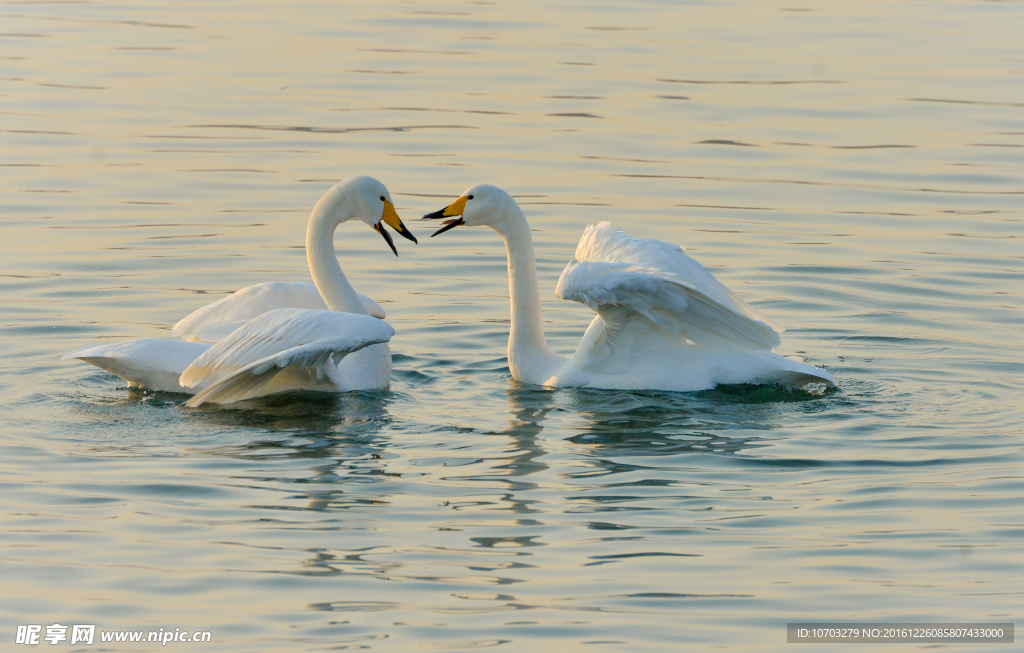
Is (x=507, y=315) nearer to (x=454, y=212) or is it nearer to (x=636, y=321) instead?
(x=454, y=212)

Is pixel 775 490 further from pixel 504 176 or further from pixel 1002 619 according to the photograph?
pixel 504 176

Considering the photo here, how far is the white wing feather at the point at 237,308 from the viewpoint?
941cm

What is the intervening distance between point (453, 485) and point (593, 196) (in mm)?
7364

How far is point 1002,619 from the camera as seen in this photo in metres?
5.95

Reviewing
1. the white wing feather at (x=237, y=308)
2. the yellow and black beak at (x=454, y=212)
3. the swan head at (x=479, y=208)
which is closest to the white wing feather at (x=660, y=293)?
the swan head at (x=479, y=208)

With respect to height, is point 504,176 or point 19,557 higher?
point 504,176

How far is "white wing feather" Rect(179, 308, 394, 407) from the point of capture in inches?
326

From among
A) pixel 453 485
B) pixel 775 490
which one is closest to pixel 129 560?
pixel 453 485

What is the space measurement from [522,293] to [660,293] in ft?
4.37

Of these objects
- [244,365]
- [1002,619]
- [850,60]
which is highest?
[850,60]

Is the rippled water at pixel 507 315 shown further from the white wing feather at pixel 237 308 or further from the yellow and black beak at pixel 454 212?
the yellow and black beak at pixel 454 212

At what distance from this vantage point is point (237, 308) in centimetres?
955

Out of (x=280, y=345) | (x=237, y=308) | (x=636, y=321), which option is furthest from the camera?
(x=237, y=308)

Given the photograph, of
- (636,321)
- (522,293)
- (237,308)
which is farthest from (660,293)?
(237,308)
